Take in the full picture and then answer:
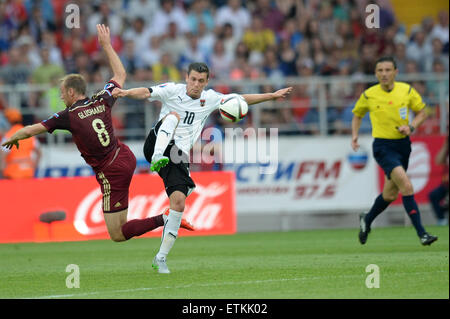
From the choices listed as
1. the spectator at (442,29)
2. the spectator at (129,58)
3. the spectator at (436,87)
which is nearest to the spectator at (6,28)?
the spectator at (129,58)

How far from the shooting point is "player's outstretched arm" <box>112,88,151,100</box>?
30.9ft

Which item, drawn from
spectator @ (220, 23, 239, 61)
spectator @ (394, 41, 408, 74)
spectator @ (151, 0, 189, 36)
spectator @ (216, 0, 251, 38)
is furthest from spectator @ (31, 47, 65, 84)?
spectator @ (394, 41, 408, 74)

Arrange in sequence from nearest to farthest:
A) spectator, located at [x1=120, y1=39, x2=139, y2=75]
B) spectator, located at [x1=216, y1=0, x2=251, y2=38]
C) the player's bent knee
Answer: the player's bent knee
spectator, located at [x1=120, y1=39, x2=139, y2=75]
spectator, located at [x1=216, y1=0, x2=251, y2=38]

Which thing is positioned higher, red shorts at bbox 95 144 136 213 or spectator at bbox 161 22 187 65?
spectator at bbox 161 22 187 65

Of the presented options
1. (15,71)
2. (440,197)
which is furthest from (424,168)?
(15,71)

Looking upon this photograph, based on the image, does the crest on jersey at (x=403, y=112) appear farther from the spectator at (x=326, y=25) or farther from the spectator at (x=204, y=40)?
the spectator at (x=326, y=25)

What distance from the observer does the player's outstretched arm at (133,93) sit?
941 centimetres

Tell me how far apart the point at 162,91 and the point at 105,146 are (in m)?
0.89

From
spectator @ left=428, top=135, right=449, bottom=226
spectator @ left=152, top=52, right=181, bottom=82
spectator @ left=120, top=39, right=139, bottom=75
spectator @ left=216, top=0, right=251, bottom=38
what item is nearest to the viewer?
spectator @ left=428, top=135, right=449, bottom=226

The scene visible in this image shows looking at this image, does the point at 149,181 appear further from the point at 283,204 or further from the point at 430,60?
the point at 430,60

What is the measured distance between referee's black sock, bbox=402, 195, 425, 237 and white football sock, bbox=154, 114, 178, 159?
376 cm

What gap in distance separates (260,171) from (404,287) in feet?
31.7

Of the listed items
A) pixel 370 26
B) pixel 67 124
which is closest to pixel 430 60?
pixel 370 26

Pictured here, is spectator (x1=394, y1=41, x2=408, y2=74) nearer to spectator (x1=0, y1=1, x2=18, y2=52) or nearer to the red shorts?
spectator (x1=0, y1=1, x2=18, y2=52)
